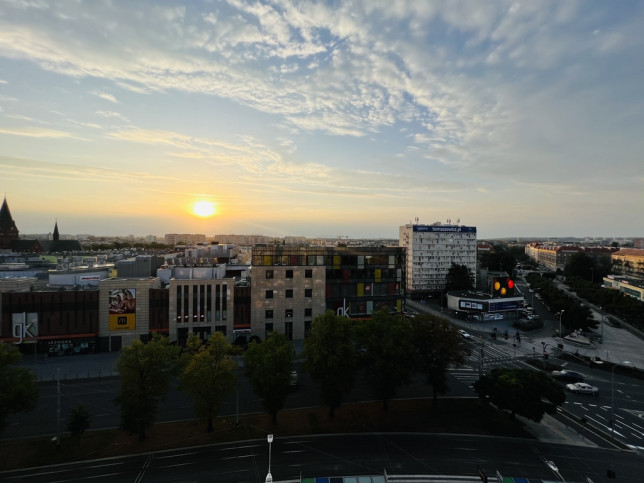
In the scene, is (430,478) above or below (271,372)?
below

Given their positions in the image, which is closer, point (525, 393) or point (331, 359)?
point (525, 393)

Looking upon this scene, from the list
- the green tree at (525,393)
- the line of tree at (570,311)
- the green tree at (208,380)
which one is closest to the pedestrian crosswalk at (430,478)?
the green tree at (525,393)

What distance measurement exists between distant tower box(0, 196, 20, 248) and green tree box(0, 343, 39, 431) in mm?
181630

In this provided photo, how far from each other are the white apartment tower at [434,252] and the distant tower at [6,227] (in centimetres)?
19116

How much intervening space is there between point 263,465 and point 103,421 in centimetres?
2088

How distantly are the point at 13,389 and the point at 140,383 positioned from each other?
32.2 feet

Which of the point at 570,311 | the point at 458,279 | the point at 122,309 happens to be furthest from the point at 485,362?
the point at 122,309

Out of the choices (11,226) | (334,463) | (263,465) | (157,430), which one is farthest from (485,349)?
(11,226)

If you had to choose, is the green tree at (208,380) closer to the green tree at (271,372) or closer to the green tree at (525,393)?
the green tree at (271,372)

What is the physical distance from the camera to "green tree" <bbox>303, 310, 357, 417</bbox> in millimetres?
35656

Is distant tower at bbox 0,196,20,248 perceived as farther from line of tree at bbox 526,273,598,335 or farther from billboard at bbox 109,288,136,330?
line of tree at bbox 526,273,598,335

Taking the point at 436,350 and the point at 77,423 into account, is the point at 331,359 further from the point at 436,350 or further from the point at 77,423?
the point at 77,423

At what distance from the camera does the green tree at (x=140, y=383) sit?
31.6 metres

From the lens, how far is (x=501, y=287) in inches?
3629
